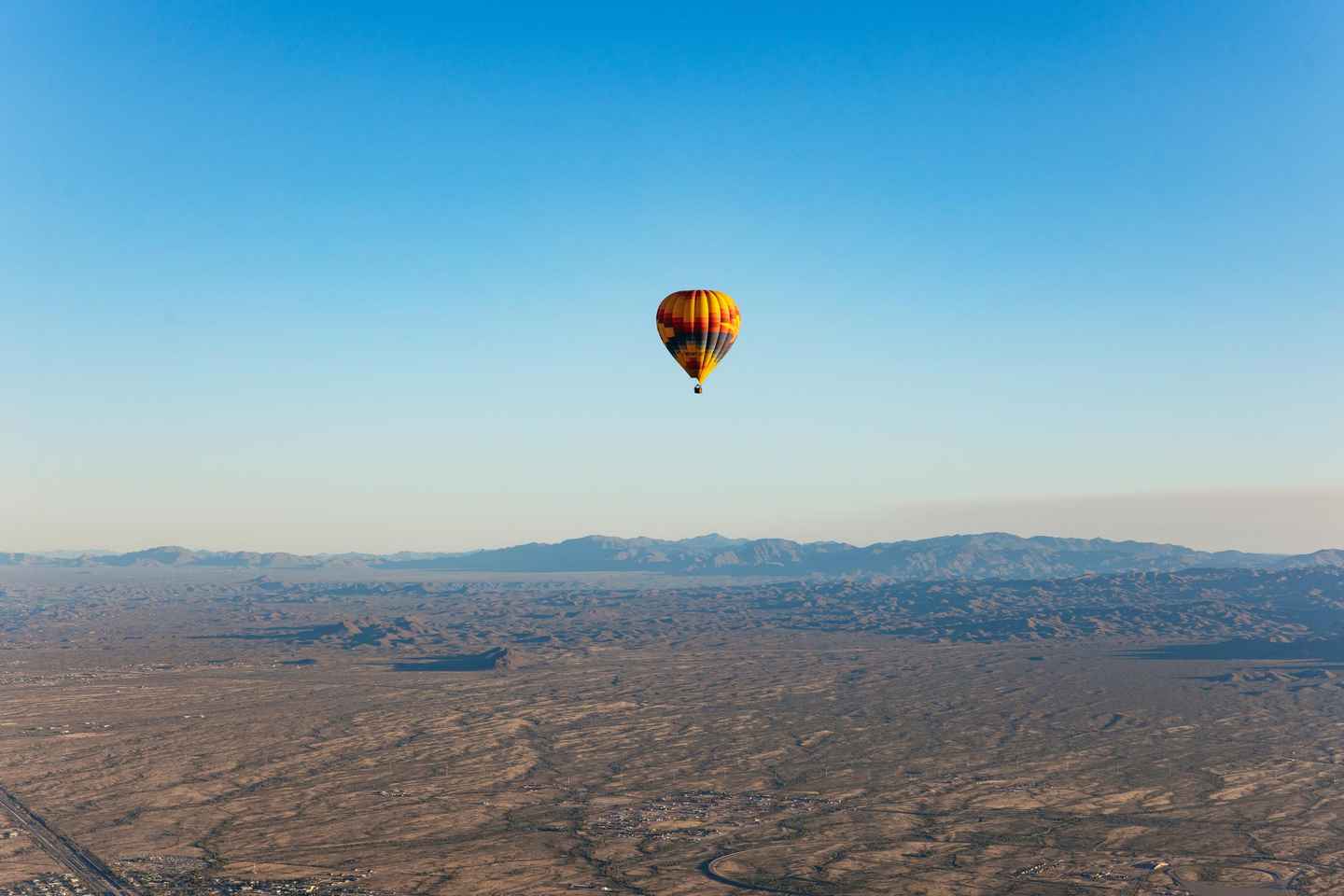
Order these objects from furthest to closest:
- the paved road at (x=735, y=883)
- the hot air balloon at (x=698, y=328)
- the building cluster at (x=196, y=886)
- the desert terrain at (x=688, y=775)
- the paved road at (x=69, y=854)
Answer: the hot air balloon at (x=698, y=328)
the desert terrain at (x=688, y=775)
the paved road at (x=69, y=854)
the paved road at (x=735, y=883)
the building cluster at (x=196, y=886)

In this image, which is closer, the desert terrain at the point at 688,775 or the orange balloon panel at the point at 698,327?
the desert terrain at the point at 688,775

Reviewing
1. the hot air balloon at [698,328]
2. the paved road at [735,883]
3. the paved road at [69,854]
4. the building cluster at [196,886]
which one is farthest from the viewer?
the hot air balloon at [698,328]

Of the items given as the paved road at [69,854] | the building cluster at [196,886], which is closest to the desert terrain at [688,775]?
the building cluster at [196,886]

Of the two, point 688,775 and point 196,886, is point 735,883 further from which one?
point 688,775

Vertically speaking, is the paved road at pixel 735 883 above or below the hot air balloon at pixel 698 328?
below

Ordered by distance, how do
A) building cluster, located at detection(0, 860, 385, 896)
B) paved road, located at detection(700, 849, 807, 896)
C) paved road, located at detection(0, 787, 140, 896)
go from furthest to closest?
paved road, located at detection(0, 787, 140, 896) < paved road, located at detection(700, 849, 807, 896) < building cluster, located at detection(0, 860, 385, 896)

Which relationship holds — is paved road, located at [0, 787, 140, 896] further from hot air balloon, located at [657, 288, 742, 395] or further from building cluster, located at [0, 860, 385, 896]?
hot air balloon, located at [657, 288, 742, 395]

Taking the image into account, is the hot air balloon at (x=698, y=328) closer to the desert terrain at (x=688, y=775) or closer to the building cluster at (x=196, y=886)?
the desert terrain at (x=688, y=775)

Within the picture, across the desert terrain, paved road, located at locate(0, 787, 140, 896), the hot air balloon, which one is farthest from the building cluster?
the hot air balloon

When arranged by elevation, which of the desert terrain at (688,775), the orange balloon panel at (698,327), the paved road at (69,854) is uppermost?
the orange balloon panel at (698,327)
